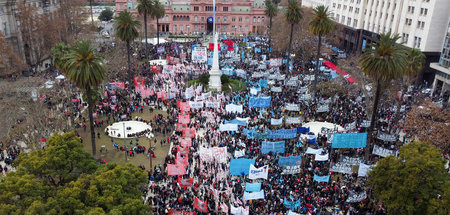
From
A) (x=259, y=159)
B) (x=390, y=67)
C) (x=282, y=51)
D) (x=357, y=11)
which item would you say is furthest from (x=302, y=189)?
(x=357, y=11)

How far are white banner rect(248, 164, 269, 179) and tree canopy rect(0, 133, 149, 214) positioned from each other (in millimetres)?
9883

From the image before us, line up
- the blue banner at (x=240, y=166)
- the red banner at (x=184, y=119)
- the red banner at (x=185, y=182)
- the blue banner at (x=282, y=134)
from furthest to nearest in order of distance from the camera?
the red banner at (x=184, y=119) < the blue banner at (x=282, y=134) < the blue banner at (x=240, y=166) < the red banner at (x=185, y=182)

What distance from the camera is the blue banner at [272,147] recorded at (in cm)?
3506

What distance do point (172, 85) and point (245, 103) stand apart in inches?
481

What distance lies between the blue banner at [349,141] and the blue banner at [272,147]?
5302 mm

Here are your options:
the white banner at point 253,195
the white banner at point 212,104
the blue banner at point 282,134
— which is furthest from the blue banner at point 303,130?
the white banner at point 253,195

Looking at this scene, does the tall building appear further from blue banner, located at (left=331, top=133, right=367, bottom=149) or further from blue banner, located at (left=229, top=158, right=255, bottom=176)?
blue banner, located at (left=229, top=158, right=255, bottom=176)

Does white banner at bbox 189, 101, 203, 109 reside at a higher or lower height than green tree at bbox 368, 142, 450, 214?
lower

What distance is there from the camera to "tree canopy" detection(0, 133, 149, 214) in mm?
19812

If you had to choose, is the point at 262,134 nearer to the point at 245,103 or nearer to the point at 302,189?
the point at 302,189

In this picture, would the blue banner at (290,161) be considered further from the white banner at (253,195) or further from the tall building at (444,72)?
the tall building at (444,72)

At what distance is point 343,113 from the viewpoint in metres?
47.5

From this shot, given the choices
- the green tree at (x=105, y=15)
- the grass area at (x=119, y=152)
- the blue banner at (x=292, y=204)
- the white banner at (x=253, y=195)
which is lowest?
the grass area at (x=119, y=152)

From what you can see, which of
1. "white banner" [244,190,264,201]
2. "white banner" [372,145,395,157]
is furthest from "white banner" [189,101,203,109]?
"white banner" [372,145,395,157]
